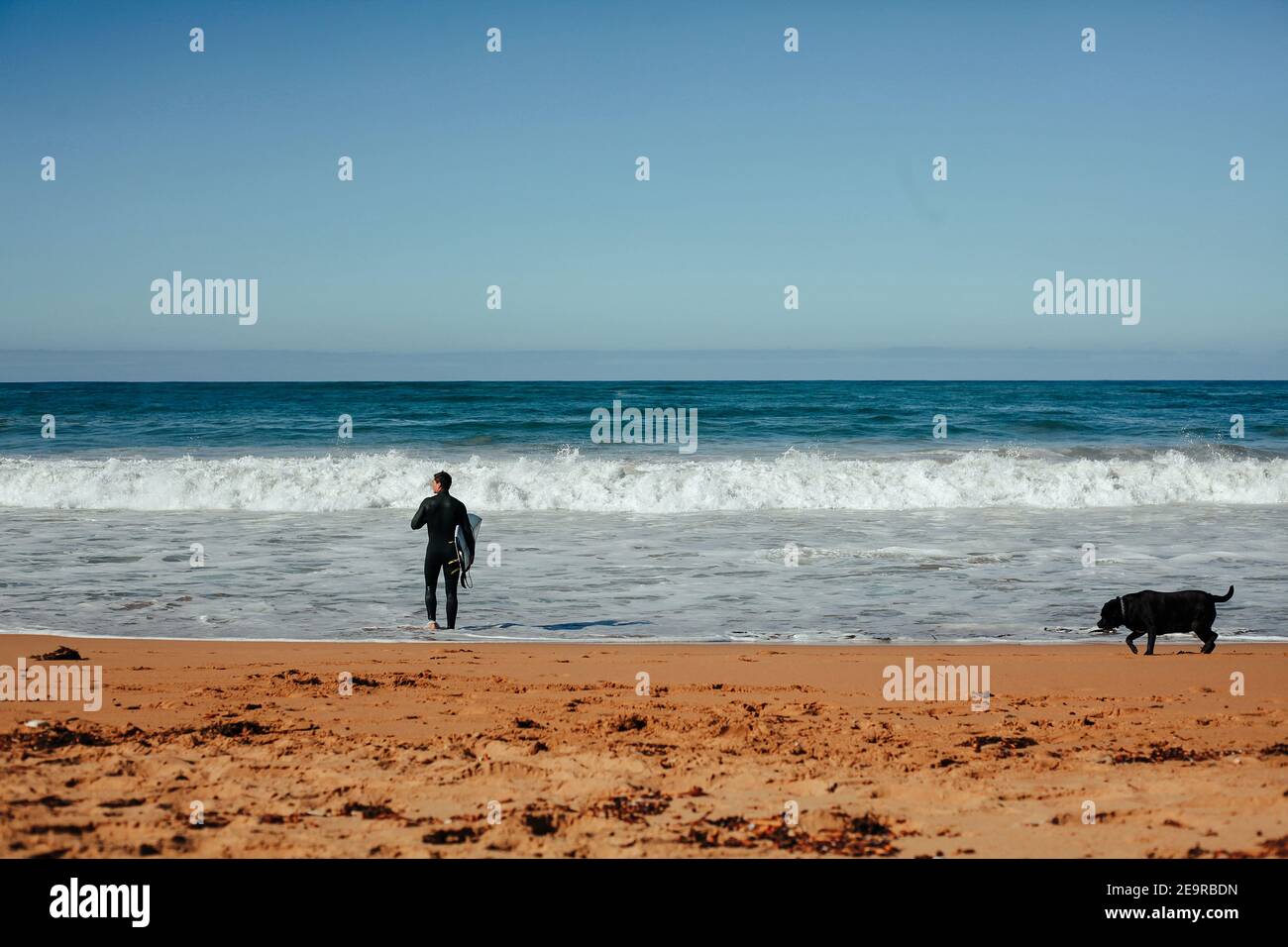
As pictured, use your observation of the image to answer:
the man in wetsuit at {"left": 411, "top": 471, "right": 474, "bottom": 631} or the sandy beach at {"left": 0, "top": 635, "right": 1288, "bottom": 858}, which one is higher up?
the man in wetsuit at {"left": 411, "top": 471, "right": 474, "bottom": 631}

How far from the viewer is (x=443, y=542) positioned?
10.2m

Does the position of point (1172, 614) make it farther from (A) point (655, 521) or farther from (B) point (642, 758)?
(A) point (655, 521)

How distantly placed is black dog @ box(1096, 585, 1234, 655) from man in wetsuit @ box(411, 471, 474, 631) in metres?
6.08

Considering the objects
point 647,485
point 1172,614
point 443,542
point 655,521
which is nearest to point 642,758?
point 443,542

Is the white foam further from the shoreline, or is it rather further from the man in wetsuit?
the shoreline

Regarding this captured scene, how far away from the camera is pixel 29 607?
1060cm

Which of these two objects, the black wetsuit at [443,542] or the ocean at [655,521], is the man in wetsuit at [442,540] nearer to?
the black wetsuit at [443,542]

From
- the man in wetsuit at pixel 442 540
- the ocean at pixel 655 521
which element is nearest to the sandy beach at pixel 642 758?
the man in wetsuit at pixel 442 540

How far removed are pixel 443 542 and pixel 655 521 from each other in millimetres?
8462

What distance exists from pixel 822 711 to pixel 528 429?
3028 centimetres

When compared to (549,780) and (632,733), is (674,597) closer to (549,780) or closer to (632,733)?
(632,733)

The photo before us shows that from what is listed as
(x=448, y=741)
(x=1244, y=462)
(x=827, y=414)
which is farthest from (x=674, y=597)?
(x=827, y=414)

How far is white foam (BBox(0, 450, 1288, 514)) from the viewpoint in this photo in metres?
21.0

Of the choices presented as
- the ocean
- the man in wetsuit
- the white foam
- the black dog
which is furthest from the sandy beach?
the white foam
